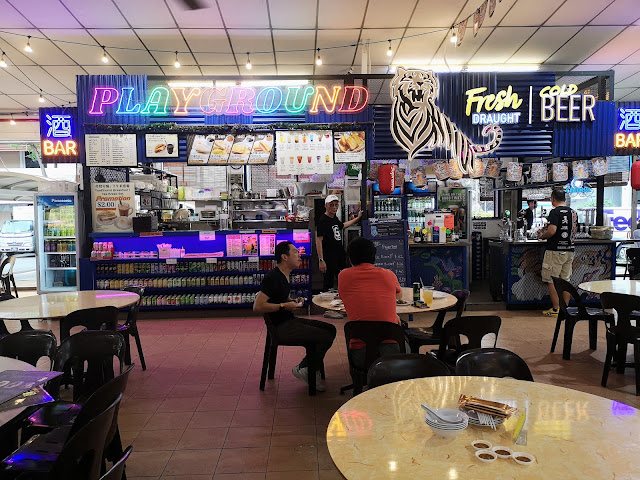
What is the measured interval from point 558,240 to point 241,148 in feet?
17.6

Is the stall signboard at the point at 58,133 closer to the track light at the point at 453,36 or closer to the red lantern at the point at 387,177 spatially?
the red lantern at the point at 387,177

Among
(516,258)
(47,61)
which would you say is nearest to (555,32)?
(516,258)

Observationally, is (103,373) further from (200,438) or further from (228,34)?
(228,34)

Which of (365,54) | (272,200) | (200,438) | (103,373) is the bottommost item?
(200,438)

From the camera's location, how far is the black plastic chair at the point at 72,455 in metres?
1.65

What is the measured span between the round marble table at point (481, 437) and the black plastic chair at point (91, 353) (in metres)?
1.74

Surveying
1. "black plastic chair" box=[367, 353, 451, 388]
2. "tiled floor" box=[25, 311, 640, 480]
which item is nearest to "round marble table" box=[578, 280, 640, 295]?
"tiled floor" box=[25, 311, 640, 480]

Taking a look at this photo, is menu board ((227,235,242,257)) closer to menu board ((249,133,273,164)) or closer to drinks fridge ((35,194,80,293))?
menu board ((249,133,273,164))

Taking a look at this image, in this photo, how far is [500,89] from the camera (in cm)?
781

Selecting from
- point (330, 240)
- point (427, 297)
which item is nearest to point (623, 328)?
point (427, 297)

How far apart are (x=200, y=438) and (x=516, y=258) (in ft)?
20.3

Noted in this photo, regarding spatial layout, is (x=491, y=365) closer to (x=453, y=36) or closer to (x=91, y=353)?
(x=91, y=353)

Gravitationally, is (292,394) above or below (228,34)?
below

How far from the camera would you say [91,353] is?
2.88 meters
